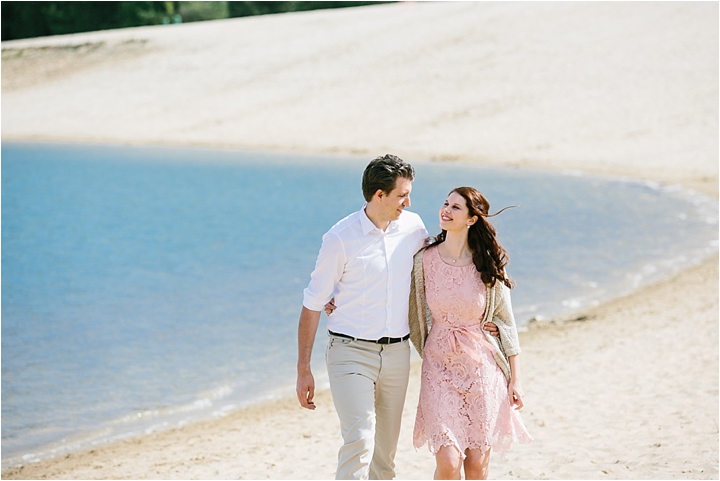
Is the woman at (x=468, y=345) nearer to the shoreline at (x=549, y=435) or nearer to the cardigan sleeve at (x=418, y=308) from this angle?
the cardigan sleeve at (x=418, y=308)

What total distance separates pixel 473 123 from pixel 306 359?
33.7 m

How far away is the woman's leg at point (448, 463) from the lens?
4074 mm

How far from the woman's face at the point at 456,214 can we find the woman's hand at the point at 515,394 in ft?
2.49

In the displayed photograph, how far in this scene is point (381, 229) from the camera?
4266 millimetres

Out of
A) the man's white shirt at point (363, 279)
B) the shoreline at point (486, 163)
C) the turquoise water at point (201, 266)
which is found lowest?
the shoreline at point (486, 163)

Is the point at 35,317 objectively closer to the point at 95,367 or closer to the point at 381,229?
the point at 95,367

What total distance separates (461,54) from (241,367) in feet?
128

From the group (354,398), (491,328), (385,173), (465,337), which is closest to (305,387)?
(354,398)

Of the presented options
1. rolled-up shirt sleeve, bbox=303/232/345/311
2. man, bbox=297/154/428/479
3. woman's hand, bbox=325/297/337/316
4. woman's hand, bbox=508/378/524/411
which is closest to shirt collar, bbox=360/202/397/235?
man, bbox=297/154/428/479

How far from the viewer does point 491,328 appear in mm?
4285

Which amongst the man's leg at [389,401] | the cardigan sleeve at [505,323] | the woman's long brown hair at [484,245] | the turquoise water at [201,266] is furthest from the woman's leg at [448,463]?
the turquoise water at [201,266]

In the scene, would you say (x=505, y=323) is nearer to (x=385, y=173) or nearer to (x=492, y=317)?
(x=492, y=317)

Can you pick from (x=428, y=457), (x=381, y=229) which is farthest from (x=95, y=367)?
(x=381, y=229)

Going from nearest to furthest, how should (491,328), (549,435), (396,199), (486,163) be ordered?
(396,199) → (491,328) → (549,435) → (486,163)
